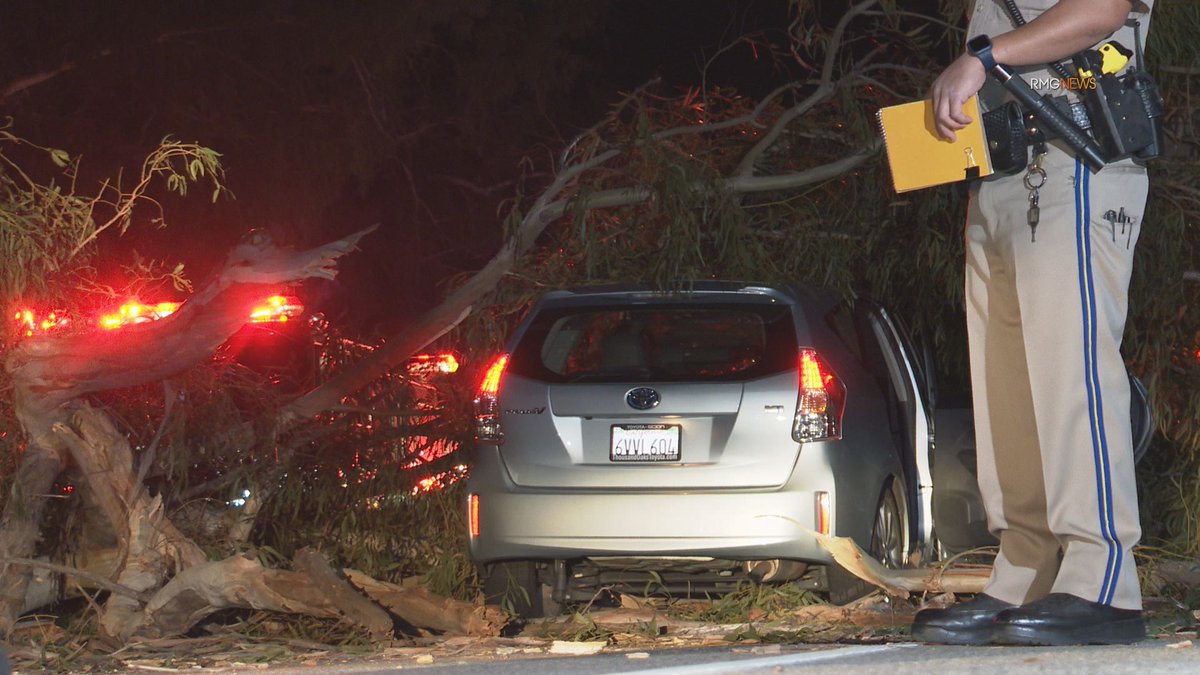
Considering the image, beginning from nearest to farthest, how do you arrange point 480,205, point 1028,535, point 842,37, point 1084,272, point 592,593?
1. point 1084,272
2. point 1028,535
3. point 592,593
4. point 842,37
5. point 480,205

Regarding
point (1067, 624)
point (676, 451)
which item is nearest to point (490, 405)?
point (676, 451)

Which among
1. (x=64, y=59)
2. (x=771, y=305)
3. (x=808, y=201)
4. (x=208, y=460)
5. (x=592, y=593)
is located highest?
(x=64, y=59)

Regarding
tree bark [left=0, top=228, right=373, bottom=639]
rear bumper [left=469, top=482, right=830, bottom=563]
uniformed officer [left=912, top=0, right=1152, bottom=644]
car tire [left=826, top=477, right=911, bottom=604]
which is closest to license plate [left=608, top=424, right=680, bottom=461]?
rear bumper [left=469, top=482, right=830, bottom=563]

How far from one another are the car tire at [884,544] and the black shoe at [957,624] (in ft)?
7.76

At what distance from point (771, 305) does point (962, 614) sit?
2.96m

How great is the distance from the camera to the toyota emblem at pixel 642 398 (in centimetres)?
693

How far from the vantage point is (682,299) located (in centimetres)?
723

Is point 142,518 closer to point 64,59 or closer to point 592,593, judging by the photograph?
point 592,593

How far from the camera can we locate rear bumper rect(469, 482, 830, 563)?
6734 mm

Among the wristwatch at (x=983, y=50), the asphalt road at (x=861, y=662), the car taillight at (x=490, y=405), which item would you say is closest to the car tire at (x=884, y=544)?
the car taillight at (x=490, y=405)

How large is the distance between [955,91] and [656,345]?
3.18m

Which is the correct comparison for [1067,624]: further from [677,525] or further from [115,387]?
[115,387]

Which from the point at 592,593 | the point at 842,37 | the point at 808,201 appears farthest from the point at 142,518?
the point at 842,37

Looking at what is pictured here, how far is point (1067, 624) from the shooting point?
423 cm
